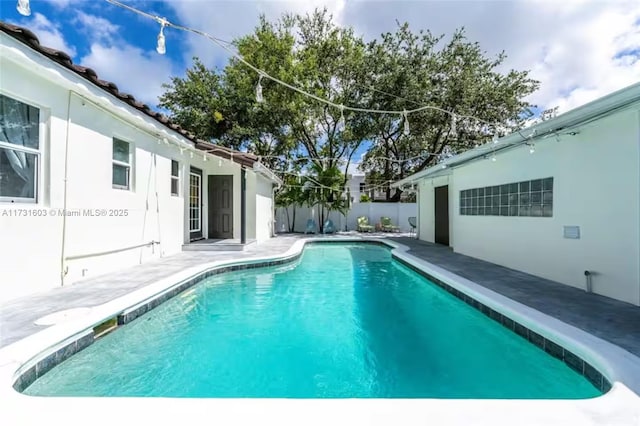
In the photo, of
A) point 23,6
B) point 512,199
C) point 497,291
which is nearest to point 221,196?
point 23,6

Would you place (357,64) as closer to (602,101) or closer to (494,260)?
(494,260)

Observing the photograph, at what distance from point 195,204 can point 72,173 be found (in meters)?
6.12

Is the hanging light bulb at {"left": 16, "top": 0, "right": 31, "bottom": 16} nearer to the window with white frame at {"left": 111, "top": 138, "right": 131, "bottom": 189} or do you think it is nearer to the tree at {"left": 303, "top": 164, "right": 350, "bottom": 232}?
the window with white frame at {"left": 111, "top": 138, "right": 131, "bottom": 189}

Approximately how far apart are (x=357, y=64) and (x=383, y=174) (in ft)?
31.8

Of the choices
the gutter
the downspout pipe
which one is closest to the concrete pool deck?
the downspout pipe

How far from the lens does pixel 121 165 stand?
7.34m

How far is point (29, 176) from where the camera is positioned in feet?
16.6

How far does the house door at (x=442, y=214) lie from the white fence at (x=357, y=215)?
269 inches

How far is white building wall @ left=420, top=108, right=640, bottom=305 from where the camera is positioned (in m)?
A: 5.08

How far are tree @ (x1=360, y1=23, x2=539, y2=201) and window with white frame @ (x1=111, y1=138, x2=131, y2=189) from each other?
48.7ft

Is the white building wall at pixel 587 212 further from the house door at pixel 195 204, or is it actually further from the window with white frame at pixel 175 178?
the house door at pixel 195 204

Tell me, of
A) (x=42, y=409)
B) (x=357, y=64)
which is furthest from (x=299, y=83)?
(x=42, y=409)

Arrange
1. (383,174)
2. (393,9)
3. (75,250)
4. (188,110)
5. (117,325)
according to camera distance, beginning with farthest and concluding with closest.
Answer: (383,174) < (188,110) < (393,9) < (75,250) < (117,325)

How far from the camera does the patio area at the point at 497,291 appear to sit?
3770 mm
